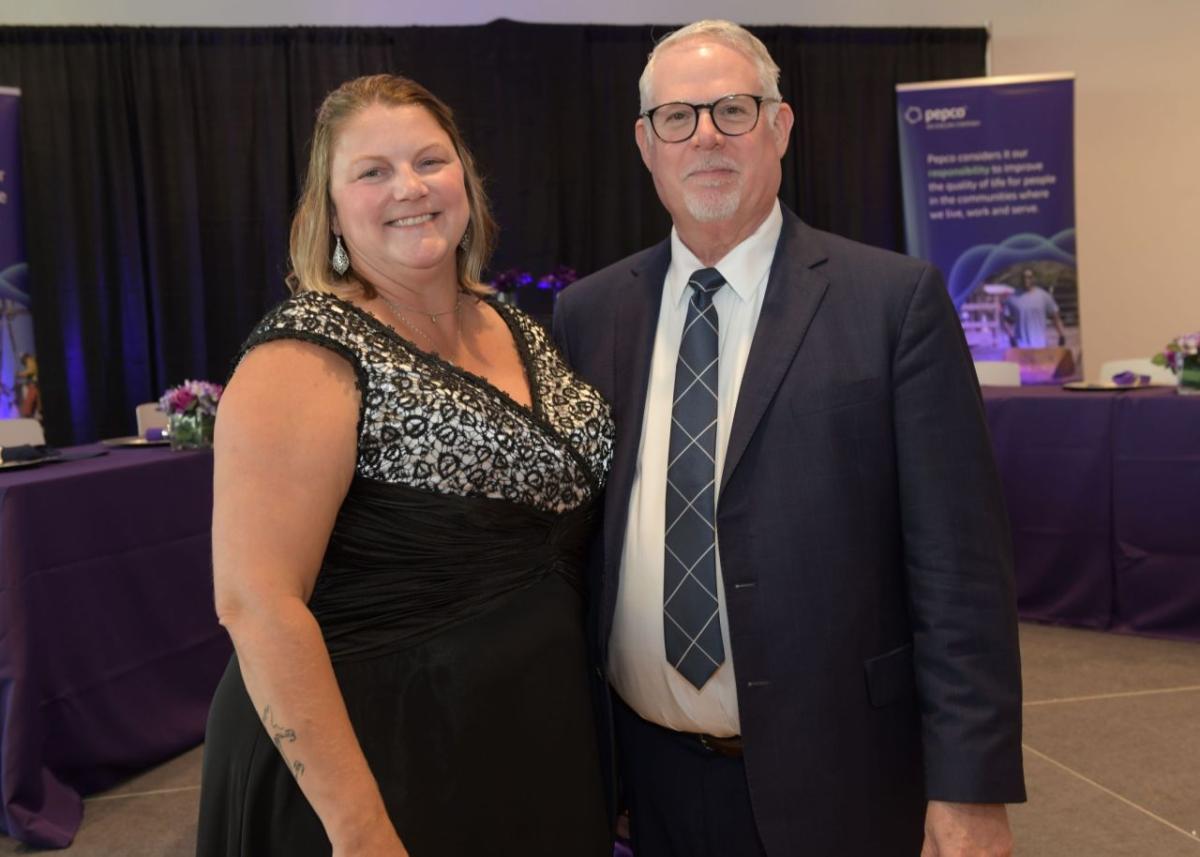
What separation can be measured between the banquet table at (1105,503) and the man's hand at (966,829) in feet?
10.4

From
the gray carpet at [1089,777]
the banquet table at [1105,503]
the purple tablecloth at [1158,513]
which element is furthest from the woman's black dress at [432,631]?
the purple tablecloth at [1158,513]

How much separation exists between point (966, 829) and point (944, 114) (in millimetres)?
7223

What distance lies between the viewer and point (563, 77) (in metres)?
8.36

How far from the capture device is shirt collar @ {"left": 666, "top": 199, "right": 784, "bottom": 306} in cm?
185

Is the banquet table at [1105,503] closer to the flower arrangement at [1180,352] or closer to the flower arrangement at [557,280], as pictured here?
the flower arrangement at [1180,352]

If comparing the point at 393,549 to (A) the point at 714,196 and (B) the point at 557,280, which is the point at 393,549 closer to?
(A) the point at 714,196

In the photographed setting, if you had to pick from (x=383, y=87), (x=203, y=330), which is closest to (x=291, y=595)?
(x=383, y=87)

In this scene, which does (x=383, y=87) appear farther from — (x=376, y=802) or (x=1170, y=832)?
(x=1170, y=832)

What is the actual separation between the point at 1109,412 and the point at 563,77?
16.1 ft

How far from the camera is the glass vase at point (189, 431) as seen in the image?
14.4 feet

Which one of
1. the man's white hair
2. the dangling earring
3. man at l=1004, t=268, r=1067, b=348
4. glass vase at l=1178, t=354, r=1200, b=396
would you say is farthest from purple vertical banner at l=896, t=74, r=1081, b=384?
the dangling earring

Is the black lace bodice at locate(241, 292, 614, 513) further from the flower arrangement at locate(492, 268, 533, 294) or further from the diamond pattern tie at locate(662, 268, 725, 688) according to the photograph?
the flower arrangement at locate(492, 268, 533, 294)

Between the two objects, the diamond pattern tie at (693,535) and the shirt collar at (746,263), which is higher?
the shirt collar at (746,263)

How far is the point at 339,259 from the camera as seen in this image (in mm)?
1775
